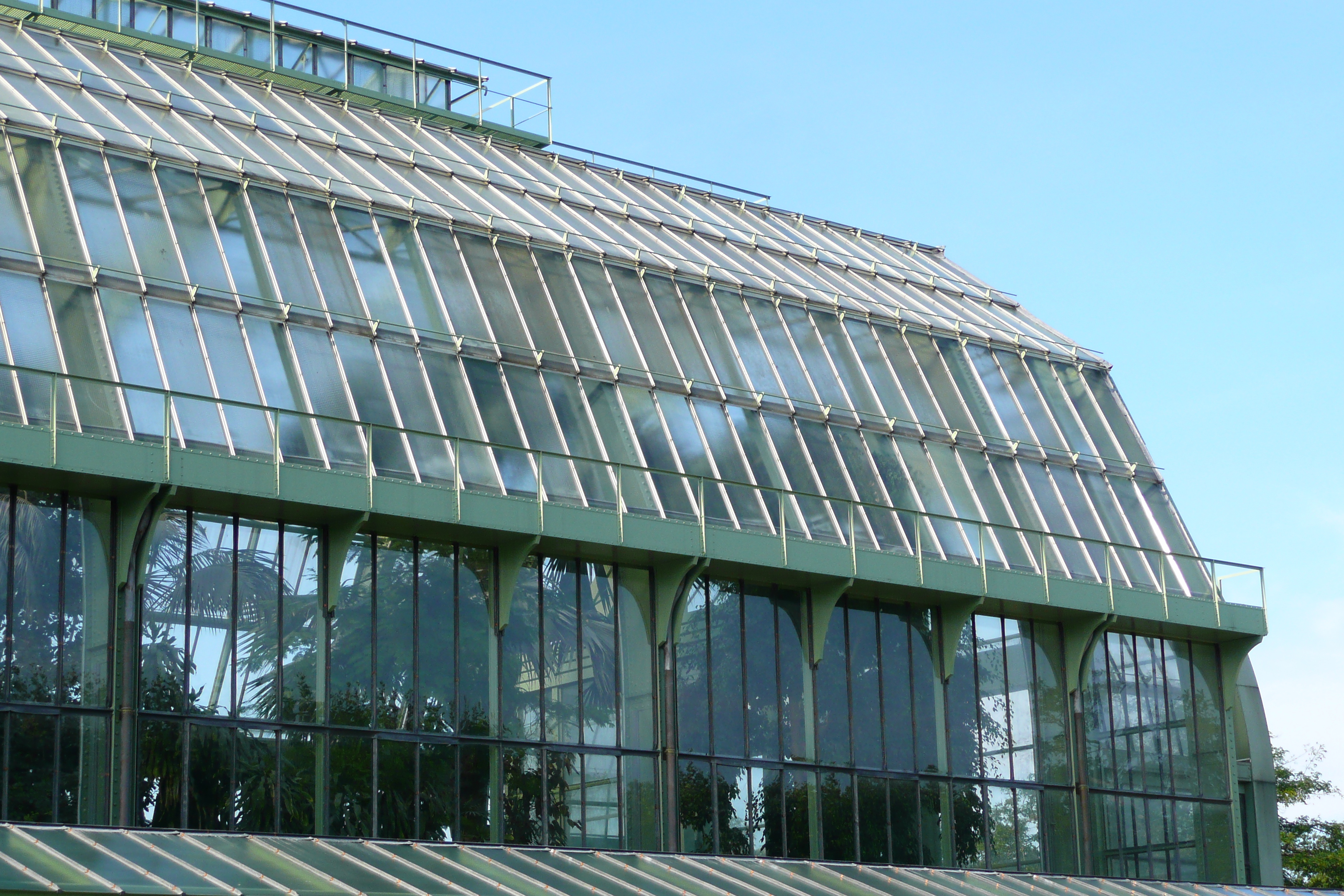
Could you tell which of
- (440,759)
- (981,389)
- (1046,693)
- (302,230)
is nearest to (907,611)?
(1046,693)

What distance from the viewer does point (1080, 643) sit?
42.2 meters

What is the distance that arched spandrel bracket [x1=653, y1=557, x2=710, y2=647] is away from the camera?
121 ft

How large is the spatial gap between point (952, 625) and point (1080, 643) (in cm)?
339

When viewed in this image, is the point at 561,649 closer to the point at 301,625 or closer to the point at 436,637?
the point at 436,637

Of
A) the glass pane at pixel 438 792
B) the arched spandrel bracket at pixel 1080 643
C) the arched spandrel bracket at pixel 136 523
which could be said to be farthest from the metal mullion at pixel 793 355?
the arched spandrel bracket at pixel 136 523

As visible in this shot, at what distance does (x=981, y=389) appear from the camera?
4619 centimetres

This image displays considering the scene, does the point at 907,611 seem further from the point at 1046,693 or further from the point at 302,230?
the point at 302,230

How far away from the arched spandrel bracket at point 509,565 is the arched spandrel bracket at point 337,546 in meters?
2.98

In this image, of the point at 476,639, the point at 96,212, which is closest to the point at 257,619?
the point at 476,639

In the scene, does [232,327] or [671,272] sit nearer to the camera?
[232,327]

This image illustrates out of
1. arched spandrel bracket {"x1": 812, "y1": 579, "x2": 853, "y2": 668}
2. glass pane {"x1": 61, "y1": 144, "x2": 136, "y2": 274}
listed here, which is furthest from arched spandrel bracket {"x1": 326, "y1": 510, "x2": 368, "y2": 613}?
arched spandrel bracket {"x1": 812, "y1": 579, "x2": 853, "y2": 668}

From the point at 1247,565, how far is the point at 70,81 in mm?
28314

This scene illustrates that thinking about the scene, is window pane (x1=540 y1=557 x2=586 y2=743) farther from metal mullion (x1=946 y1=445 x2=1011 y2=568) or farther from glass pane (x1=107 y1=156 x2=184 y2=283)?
metal mullion (x1=946 y1=445 x2=1011 y2=568)

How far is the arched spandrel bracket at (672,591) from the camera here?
3684 centimetres
